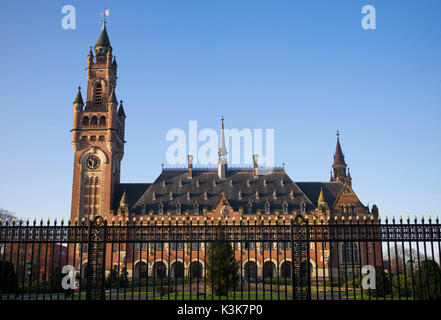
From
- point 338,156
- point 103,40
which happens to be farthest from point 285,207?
point 103,40

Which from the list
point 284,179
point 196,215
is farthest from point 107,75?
point 284,179

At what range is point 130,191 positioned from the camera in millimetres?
67875

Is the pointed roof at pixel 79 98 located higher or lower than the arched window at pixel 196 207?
higher

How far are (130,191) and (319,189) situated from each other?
94.0 ft

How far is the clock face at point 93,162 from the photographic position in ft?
213

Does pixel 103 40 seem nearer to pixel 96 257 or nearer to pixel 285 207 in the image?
pixel 285 207

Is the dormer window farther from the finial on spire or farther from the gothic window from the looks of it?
the finial on spire

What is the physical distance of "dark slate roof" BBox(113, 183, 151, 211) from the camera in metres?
65.8

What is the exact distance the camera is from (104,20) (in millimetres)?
70875

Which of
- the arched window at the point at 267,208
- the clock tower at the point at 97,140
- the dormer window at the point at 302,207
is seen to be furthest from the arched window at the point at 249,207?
the clock tower at the point at 97,140

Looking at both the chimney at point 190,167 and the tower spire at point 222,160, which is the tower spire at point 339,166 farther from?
the chimney at point 190,167

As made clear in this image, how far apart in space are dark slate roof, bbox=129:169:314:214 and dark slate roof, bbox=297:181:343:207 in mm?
2327

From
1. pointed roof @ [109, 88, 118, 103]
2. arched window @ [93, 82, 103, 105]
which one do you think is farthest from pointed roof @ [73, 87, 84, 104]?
pointed roof @ [109, 88, 118, 103]
